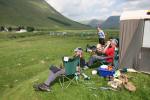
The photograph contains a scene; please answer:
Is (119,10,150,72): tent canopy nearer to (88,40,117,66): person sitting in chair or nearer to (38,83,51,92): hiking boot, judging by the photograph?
(88,40,117,66): person sitting in chair

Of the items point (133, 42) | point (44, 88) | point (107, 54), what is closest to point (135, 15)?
point (133, 42)

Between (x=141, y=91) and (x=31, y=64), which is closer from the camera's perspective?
(x=141, y=91)

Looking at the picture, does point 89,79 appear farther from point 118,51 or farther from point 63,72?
point 118,51

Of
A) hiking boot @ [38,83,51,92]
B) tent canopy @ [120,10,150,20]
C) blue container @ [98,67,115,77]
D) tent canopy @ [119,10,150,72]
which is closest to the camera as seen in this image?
hiking boot @ [38,83,51,92]

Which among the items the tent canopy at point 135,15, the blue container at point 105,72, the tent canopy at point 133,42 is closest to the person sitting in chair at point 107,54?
the tent canopy at point 133,42

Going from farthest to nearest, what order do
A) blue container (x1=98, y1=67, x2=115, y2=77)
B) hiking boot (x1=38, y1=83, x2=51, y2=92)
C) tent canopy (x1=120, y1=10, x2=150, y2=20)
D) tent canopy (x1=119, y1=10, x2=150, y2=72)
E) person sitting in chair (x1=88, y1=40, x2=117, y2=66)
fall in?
person sitting in chair (x1=88, y1=40, x2=117, y2=66)
tent canopy (x1=119, y1=10, x2=150, y2=72)
tent canopy (x1=120, y1=10, x2=150, y2=20)
blue container (x1=98, y1=67, x2=115, y2=77)
hiking boot (x1=38, y1=83, x2=51, y2=92)

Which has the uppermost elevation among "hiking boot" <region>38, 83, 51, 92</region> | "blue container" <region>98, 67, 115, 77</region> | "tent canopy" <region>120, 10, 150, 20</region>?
"tent canopy" <region>120, 10, 150, 20</region>

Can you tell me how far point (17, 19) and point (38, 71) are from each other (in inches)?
7016

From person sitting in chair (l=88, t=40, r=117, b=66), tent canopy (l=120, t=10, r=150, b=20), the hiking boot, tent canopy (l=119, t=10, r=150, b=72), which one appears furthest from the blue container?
tent canopy (l=120, t=10, r=150, b=20)

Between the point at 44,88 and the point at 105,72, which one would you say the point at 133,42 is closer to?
the point at 105,72

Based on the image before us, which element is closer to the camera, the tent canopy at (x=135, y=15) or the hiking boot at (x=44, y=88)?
the hiking boot at (x=44, y=88)

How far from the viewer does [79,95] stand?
11547 mm

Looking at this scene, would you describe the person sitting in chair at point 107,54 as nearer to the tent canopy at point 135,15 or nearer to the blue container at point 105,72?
the blue container at point 105,72

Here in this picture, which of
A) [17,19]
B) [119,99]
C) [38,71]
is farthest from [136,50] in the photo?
[17,19]
